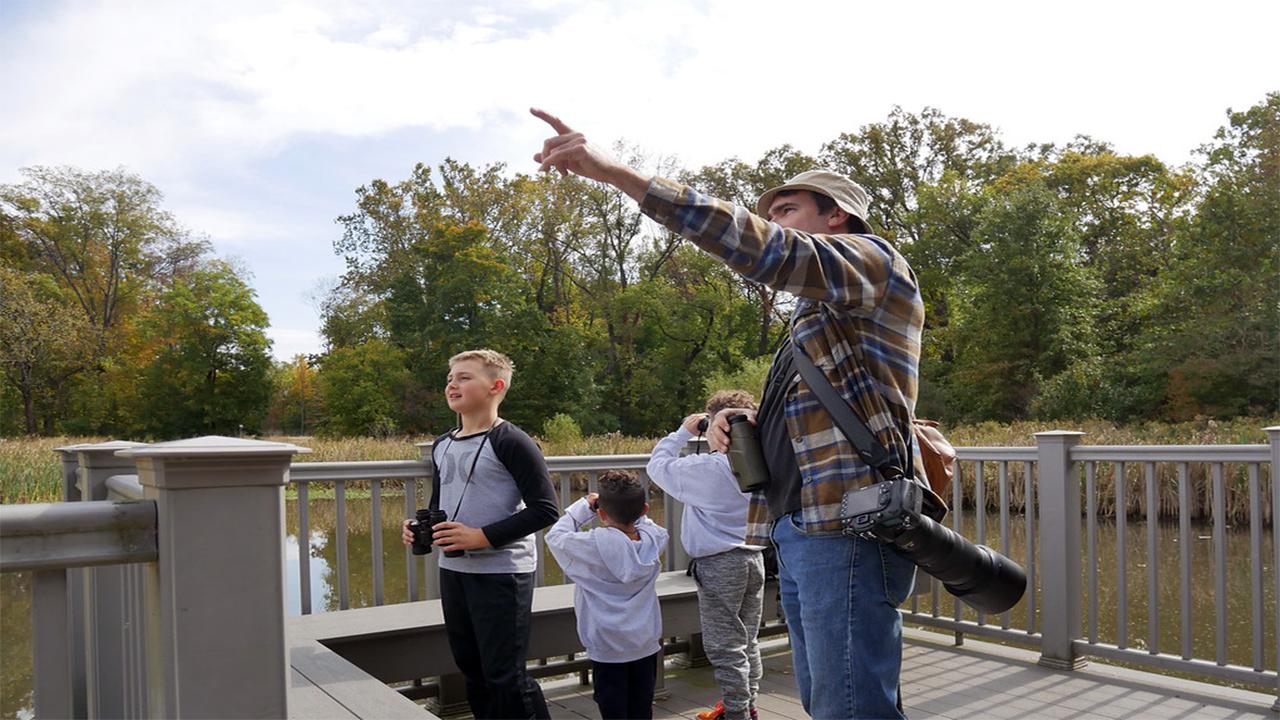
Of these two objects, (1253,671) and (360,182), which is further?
(360,182)

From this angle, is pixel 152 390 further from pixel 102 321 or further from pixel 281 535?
pixel 281 535

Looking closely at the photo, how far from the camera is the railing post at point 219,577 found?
1343mm

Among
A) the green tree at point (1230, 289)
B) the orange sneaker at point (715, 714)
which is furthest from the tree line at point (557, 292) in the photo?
the orange sneaker at point (715, 714)

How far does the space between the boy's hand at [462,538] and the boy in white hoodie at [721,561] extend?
82 centimetres

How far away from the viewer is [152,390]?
98.1ft

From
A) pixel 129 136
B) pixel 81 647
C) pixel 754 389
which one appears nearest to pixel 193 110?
pixel 129 136

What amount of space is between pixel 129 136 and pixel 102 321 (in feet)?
22.0

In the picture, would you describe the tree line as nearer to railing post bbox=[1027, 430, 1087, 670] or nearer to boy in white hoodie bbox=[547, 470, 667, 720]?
railing post bbox=[1027, 430, 1087, 670]

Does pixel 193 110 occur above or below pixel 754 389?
above

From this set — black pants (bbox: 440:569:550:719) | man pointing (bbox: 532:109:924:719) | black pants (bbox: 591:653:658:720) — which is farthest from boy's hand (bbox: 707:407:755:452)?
black pants (bbox: 591:653:658:720)

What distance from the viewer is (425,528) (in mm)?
2898

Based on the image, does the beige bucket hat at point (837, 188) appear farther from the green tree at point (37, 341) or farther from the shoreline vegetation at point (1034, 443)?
the green tree at point (37, 341)

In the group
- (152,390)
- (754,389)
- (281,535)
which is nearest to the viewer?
(281,535)

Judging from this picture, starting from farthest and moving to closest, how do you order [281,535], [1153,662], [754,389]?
[754,389]
[1153,662]
[281,535]
